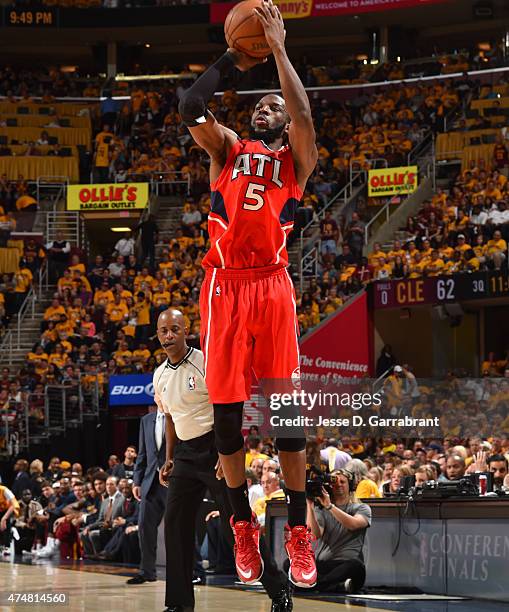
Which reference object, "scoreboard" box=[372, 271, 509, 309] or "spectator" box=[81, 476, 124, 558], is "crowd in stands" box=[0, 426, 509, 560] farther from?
"scoreboard" box=[372, 271, 509, 309]

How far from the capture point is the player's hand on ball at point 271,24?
546cm

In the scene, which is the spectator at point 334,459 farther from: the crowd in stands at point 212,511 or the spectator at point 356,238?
the spectator at point 356,238

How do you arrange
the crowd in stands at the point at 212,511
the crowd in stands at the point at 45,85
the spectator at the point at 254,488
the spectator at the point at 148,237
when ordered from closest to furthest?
the crowd in stands at the point at 212,511 < the spectator at the point at 254,488 < the spectator at the point at 148,237 < the crowd in stands at the point at 45,85

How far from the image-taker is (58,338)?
2359 cm

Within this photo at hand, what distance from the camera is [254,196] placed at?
5.69 m

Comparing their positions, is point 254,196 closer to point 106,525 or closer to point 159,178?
point 106,525

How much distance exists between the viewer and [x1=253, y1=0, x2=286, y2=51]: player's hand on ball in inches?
215

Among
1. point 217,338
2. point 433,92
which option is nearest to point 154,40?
point 433,92

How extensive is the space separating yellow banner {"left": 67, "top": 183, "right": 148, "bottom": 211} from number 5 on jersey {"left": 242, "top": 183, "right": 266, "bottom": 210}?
2294cm

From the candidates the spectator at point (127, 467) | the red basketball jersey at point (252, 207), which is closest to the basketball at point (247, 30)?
the red basketball jersey at point (252, 207)

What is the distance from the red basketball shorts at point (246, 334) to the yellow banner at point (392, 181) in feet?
68.7

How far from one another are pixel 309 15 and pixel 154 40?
232 inches

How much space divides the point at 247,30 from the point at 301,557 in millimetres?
2563
